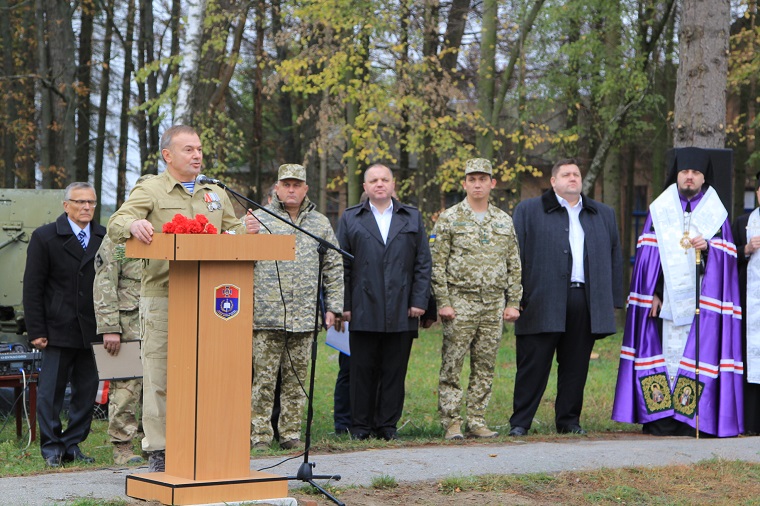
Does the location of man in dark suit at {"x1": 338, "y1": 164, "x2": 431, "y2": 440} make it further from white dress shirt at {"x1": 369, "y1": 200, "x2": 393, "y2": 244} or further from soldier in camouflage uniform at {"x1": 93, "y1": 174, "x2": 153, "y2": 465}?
soldier in camouflage uniform at {"x1": 93, "y1": 174, "x2": 153, "y2": 465}

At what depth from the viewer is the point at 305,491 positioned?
627 cm

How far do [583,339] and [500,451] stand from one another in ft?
5.60

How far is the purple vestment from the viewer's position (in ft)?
30.2

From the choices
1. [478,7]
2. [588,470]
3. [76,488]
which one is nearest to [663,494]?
[588,470]

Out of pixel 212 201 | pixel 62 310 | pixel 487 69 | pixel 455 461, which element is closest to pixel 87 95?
pixel 487 69

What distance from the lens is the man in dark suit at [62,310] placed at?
26.3 feet

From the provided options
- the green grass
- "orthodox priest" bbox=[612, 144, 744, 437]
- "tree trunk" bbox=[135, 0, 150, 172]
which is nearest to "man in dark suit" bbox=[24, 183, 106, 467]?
the green grass

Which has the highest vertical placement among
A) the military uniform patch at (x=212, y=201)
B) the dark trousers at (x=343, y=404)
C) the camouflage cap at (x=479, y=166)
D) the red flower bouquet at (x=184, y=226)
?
the camouflage cap at (x=479, y=166)

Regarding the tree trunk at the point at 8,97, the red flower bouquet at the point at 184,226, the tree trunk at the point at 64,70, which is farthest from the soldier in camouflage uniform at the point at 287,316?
the tree trunk at the point at 8,97

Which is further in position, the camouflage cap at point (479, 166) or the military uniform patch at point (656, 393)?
the military uniform patch at point (656, 393)

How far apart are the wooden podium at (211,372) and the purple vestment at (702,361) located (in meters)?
4.65

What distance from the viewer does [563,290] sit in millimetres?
8969

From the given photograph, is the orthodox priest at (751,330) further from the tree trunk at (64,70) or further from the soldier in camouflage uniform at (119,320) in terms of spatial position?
the tree trunk at (64,70)

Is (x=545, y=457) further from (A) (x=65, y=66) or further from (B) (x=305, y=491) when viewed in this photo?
(A) (x=65, y=66)
